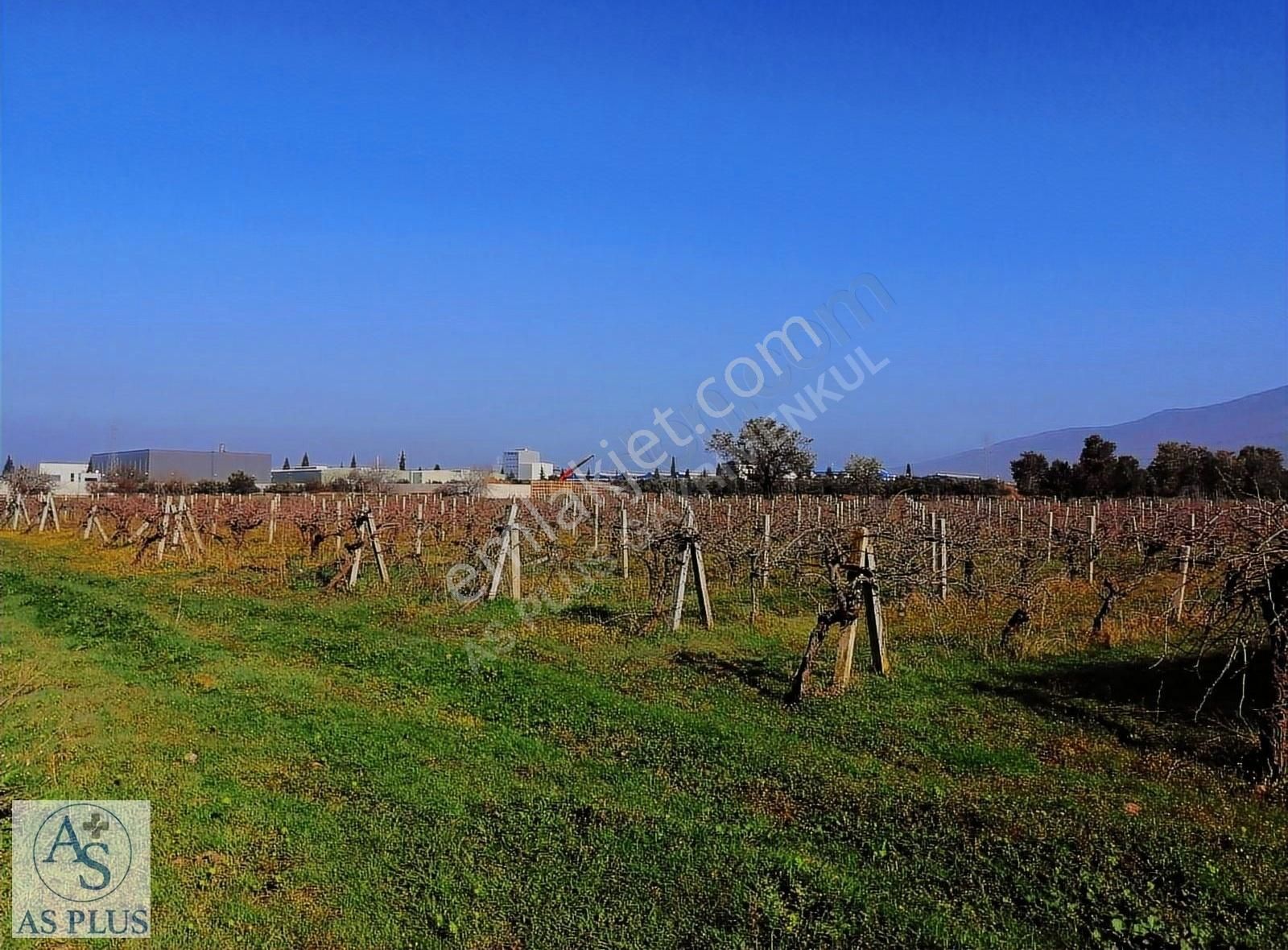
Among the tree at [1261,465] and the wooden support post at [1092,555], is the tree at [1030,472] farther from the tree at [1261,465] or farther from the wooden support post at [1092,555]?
the wooden support post at [1092,555]

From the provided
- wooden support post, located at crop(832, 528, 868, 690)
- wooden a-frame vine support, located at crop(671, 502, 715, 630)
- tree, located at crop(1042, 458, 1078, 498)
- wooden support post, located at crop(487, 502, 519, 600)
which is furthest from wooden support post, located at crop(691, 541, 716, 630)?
tree, located at crop(1042, 458, 1078, 498)

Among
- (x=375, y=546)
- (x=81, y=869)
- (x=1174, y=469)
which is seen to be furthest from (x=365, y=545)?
(x=1174, y=469)

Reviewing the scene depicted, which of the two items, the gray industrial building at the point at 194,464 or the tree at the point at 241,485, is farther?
the gray industrial building at the point at 194,464

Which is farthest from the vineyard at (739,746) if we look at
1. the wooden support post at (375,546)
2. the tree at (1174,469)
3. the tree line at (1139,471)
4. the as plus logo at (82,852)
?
the tree at (1174,469)

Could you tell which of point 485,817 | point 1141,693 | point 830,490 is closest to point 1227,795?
point 1141,693

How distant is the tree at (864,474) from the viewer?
4666 cm

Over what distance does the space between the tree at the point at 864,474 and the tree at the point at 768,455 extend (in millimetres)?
3150

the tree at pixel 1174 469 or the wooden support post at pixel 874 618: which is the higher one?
the tree at pixel 1174 469

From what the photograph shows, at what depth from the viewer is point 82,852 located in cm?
477

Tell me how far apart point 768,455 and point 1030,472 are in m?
17.1

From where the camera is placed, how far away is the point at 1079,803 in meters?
5.27

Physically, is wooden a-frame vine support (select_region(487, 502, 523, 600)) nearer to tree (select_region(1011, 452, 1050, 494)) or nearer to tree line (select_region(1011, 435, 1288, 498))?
tree line (select_region(1011, 435, 1288, 498))

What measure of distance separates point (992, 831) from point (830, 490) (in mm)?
45813

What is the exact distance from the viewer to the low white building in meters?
53.6
